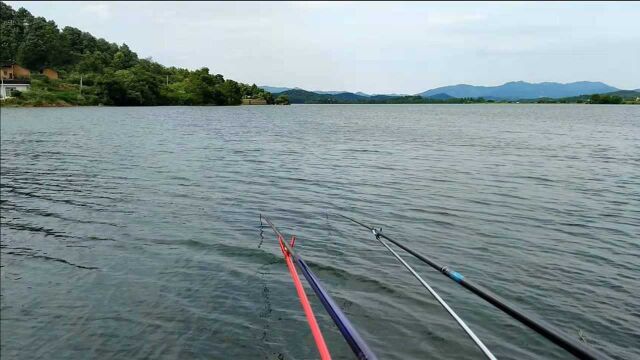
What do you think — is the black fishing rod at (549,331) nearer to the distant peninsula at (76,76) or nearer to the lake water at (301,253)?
the lake water at (301,253)

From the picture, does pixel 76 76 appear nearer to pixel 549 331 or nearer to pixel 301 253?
pixel 301 253

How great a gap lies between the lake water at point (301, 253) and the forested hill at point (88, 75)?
339 ft

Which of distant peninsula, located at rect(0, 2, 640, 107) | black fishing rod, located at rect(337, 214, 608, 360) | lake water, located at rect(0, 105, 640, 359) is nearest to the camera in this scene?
black fishing rod, located at rect(337, 214, 608, 360)

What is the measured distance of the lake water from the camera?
7551 mm

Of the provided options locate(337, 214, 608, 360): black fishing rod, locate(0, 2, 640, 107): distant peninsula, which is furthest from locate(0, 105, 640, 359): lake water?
locate(0, 2, 640, 107): distant peninsula

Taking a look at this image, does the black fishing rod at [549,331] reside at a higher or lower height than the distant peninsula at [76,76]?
lower

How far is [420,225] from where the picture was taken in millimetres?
14438

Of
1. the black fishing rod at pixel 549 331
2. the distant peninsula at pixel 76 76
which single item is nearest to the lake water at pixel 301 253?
the black fishing rod at pixel 549 331

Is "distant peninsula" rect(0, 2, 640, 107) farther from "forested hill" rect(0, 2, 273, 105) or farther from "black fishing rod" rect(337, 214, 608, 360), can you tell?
"black fishing rod" rect(337, 214, 608, 360)

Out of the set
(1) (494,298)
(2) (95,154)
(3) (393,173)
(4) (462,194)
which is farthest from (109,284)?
(2) (95,154)

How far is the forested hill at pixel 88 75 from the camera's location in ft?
390

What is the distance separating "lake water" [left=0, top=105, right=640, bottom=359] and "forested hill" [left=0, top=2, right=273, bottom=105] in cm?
10327

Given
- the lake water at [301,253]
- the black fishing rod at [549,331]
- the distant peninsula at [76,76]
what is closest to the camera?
the black fishing rod at [549,331]

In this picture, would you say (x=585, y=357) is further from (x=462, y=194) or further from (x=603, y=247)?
(x=462, y=194)
